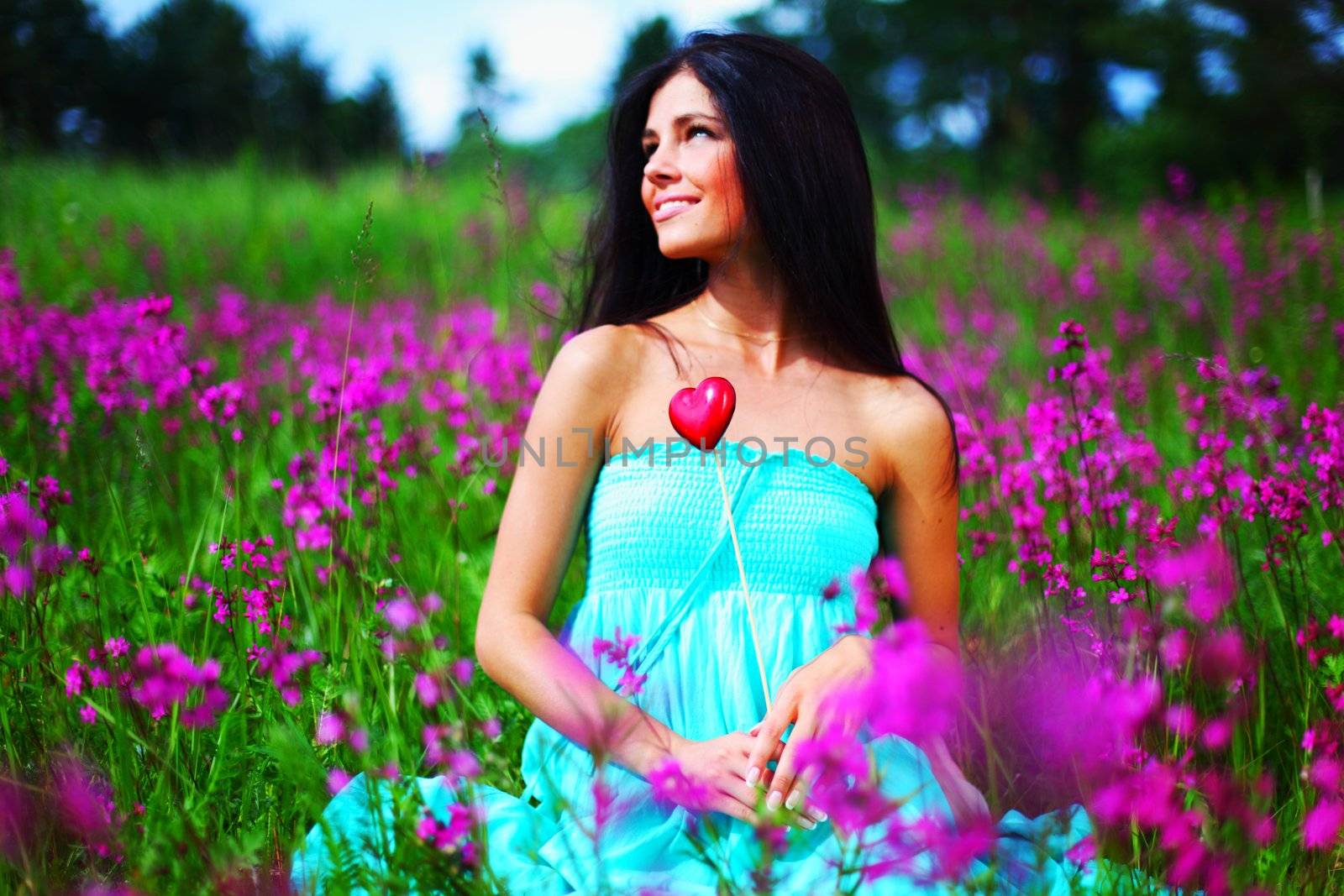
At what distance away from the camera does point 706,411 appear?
1.98 metres

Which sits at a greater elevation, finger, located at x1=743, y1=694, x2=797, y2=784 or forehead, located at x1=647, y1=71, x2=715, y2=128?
forehead, located at x1=647, y1=71, x2=715, y2=128

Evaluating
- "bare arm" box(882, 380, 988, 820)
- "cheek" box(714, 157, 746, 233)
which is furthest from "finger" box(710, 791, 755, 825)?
"cheek" box(714, 157, 746, 233)

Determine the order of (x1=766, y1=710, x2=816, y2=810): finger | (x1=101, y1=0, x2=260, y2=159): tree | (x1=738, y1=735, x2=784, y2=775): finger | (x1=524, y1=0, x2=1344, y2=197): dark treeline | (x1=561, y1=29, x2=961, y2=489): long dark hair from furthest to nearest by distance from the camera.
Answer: (x1=101, y1=0, x2=260, y2=159): tree, (x1=524, y1=0, x2=1344, y2=197): dark treeline, (x1=561, y1=29, x2=961, y2=489): long dark hair, (x1=738, y1=735, x2=784, y2=775): finger, (x1=766, y1=710, x2=816, y2=810): finger

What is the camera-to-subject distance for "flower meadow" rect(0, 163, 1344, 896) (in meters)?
1.50

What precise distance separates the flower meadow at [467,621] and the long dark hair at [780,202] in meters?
0.36

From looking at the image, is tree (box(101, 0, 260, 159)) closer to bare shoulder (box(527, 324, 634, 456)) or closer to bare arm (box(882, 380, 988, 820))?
bare shoulder (box(527, 324, 634, 456))

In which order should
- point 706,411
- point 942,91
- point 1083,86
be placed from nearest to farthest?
point 706,411
point 1083,86
point 942,91

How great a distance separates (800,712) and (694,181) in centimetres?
113

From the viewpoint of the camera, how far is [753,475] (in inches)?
90.0

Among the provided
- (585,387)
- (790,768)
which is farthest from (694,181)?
(790,768)

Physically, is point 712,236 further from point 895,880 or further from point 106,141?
point 106,141

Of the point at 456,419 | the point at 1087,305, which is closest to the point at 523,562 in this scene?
the point at 456,419

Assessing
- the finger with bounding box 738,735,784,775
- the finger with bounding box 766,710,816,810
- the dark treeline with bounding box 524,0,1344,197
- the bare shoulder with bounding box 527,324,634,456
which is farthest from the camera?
the dark treeline with bounding box 524,0,1344,197

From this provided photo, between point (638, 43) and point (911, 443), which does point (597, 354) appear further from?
point (638, 43)
